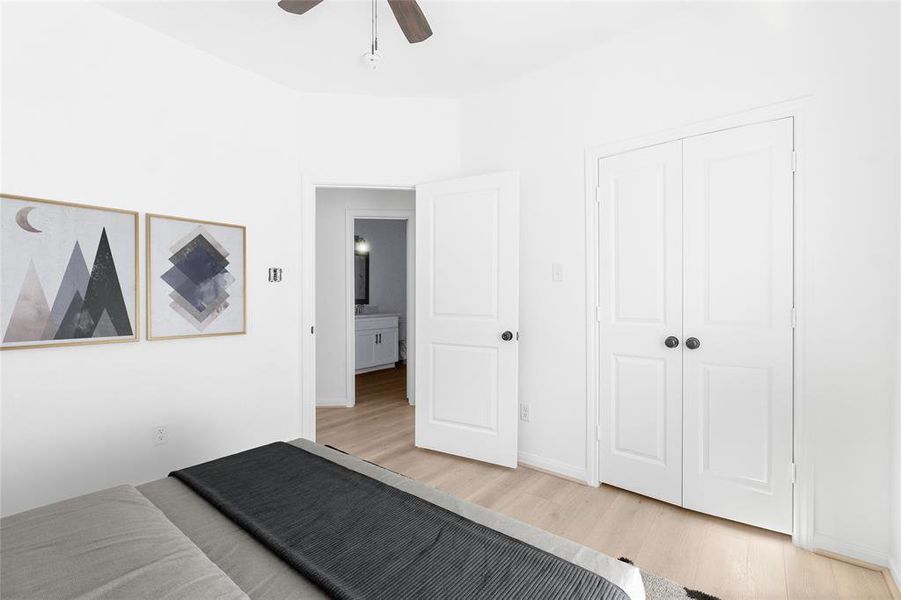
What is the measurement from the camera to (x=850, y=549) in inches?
74.4

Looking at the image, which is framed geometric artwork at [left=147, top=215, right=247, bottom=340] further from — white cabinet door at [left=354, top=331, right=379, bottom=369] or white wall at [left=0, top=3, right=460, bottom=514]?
white cabinet door at [left=354, top=331, right=379, bottom=369]

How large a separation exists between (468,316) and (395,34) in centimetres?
183

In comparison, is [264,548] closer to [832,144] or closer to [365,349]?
[832,144]

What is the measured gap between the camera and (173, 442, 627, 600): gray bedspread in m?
0.95

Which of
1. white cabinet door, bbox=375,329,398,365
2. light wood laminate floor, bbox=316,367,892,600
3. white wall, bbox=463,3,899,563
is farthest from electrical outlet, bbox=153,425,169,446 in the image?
→ white cabinet door, bbox=375,329,398,365

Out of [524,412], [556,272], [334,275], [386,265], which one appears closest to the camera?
[556,272]

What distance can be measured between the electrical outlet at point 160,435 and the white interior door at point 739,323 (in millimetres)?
2957

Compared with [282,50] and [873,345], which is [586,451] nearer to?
[873,345]

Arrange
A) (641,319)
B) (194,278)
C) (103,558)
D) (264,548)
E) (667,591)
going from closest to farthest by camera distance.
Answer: (103,558) → (264,548) → (667,591) → (641,319) → (194,278)

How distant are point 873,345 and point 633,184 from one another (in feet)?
4.35

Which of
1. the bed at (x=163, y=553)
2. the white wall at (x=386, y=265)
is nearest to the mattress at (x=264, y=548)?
the bed at (x=163, y=553)

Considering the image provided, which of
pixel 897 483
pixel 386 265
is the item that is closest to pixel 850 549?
pixel 897 483

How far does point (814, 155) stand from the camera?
6.49 feet

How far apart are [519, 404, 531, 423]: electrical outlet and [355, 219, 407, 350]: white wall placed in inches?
154
